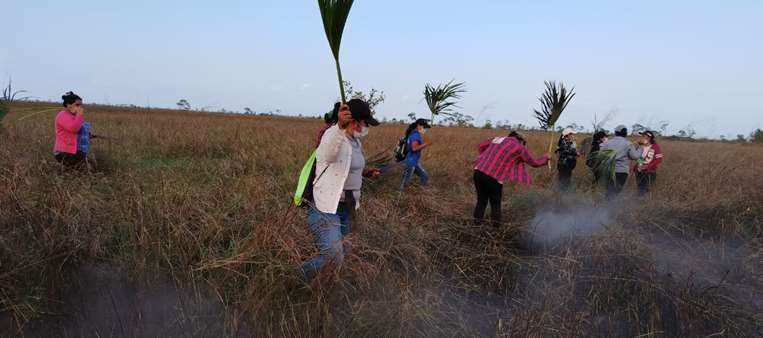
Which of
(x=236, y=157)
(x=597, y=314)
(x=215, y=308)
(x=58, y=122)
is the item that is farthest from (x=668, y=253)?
(x=58, y=122)

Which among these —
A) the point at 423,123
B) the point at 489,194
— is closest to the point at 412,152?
the point at 423,123

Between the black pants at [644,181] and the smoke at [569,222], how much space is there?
130cm

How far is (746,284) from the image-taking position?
3564 millimetres

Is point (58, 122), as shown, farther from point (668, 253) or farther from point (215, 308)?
point (668, 253)

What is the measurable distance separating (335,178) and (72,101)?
3.76m

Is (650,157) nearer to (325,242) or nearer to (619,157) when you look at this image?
(619,157)

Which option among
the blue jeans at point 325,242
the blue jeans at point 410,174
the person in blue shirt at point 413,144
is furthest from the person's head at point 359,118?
the person in blue shirt at point 413,144

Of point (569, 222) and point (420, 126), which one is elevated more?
point (420, 126)

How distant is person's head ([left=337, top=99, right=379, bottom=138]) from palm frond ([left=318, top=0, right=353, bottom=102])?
1.02 feet

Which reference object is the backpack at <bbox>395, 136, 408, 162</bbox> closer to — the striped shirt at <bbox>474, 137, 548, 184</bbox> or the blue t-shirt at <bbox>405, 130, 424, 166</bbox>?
the blue t-shirt at <bbox>405, 130, 424, 166</bbox>

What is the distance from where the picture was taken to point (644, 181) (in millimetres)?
6562

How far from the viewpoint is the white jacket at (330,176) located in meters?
2.61

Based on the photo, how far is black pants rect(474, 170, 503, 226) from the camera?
4.31 metres

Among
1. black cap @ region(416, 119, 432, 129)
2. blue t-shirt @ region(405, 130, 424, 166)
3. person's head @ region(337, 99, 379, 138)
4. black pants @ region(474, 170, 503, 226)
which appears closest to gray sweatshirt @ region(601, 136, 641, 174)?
black pants @ region(474, 170, 503, 226)
